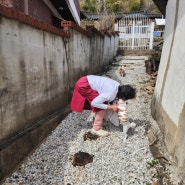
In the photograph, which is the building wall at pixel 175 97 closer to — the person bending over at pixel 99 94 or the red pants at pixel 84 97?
the person bending over at pixel 99 94

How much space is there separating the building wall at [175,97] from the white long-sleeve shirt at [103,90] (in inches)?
36.3

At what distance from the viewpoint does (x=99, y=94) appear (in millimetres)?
3572

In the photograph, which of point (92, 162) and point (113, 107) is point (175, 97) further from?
point (92, 162)

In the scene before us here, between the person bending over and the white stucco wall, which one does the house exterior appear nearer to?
the person bending over

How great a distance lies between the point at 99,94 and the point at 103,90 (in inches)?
4.6

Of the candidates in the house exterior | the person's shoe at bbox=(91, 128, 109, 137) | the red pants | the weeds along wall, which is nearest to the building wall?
the person's shoe at bbox=(91, 128, 109, 137)

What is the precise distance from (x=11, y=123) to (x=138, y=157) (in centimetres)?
193

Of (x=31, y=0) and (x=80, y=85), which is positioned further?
(x=31, y=0)

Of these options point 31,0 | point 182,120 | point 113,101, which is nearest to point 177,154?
point 182,120

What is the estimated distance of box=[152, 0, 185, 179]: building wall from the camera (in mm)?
2754

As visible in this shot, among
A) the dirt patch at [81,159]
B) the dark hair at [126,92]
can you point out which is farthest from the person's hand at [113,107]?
the dirt patch at [81,159]

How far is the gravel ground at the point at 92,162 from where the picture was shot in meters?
2.78

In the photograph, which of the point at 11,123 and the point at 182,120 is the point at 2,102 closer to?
the point at 11,123

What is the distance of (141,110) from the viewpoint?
5.22 m
